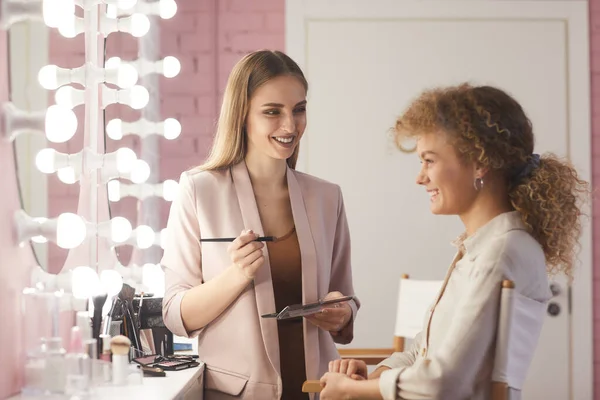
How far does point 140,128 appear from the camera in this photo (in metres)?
2.15

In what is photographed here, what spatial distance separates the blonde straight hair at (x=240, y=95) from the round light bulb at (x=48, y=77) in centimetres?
37

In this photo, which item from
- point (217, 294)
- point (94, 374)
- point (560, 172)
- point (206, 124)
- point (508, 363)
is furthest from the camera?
point (206, 124)

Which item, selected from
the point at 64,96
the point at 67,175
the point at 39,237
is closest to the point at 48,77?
the point at 64,96

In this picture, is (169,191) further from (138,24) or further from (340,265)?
(340,265)

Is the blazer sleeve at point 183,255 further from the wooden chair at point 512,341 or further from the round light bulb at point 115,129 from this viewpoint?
the wooden chair at point 512,341

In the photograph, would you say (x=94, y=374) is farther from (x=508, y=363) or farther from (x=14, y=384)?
(x=508, y=363)

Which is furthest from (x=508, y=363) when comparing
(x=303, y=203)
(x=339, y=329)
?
(x=303, y=203)

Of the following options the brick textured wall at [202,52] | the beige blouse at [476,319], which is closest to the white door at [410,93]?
the brick textured wall at [202,52]

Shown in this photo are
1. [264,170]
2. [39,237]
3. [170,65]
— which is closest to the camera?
[39,237]

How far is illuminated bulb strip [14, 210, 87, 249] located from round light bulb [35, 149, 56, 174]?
0.30 feet

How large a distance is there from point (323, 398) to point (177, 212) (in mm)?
533

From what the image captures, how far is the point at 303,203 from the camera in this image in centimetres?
176

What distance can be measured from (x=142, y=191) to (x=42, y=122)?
2.48ft

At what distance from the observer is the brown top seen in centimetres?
168
